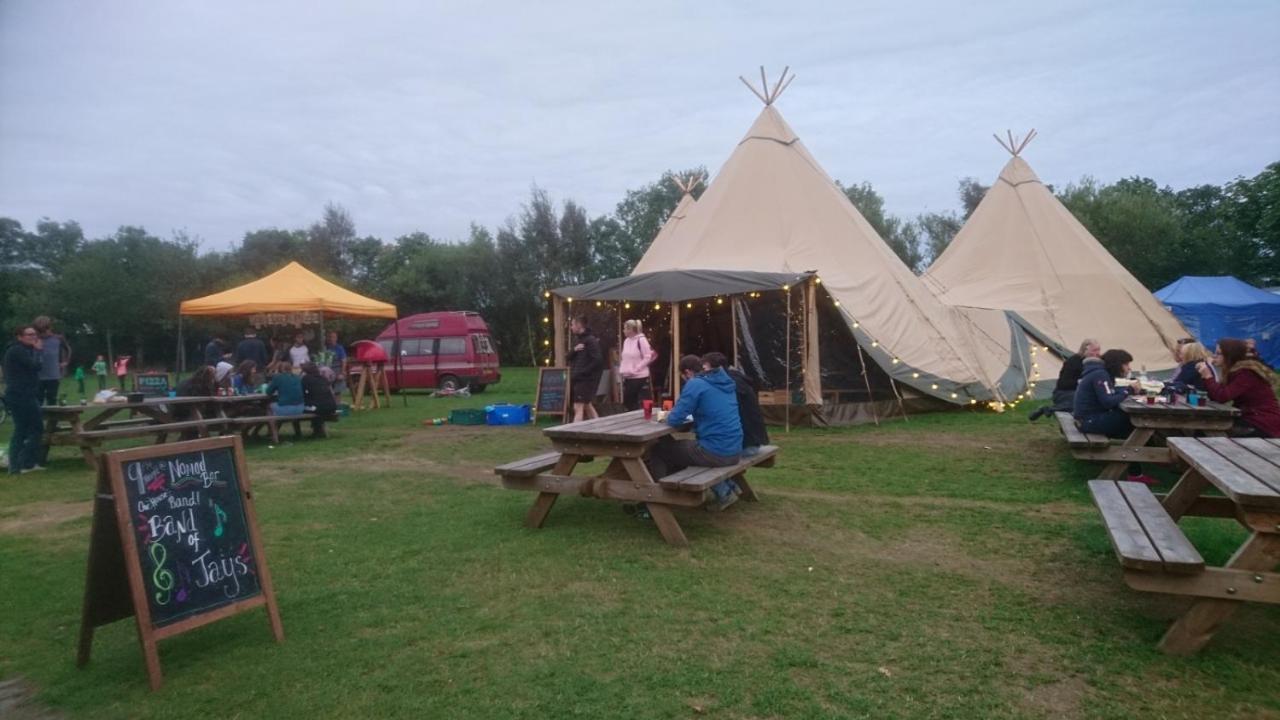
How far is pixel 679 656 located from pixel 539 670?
0.65 m

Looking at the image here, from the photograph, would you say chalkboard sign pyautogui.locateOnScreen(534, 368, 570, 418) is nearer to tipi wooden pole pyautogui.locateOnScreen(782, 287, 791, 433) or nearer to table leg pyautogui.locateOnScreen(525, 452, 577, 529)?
tipi wooden pole pyautogui.locateOnScreen(782, 287, 791, 433)

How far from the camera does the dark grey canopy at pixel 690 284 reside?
10.9 meters

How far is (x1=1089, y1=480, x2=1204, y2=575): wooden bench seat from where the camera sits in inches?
126

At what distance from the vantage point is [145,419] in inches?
393

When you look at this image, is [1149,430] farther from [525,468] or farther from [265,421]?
[265,421]

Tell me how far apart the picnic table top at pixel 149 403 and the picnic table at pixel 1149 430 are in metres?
9.75

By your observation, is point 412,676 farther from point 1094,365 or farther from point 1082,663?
point 1094,365

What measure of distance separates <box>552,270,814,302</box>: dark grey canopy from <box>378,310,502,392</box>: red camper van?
24.2 ft

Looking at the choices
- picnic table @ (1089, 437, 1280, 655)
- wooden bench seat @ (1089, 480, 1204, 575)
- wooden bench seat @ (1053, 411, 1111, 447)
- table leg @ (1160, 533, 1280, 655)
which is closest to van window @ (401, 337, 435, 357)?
wooden bench seat @ (1053, 411, 1111, 447)

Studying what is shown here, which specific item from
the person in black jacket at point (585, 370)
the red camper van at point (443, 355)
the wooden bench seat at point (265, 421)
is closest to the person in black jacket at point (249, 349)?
the wooden bench seat at point (265, 421)

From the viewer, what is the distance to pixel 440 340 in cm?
1859

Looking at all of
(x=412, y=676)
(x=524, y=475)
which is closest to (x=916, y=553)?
(x=524, y=475)

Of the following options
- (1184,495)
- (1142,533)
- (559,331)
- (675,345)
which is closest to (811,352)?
(675,345)

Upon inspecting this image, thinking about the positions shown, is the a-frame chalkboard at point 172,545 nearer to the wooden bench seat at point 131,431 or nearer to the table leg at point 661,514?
the table leg at point 661,514
